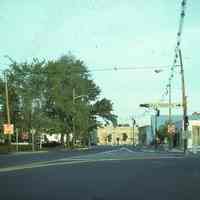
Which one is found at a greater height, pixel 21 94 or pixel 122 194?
pixel 21 94

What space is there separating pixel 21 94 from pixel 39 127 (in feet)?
18.3

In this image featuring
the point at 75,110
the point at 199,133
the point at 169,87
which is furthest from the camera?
the point at 199,133

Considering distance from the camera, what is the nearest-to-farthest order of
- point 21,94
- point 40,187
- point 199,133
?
point 40,187 → point 21,94 → point 199,133

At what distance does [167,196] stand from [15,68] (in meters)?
77.0

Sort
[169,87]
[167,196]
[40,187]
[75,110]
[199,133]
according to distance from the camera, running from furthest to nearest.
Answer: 1. [199,133]
2. [75,110]
3. [169,87]
4. [40,187]
5. [167,196]

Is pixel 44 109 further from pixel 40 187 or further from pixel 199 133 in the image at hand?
pixel 40 187

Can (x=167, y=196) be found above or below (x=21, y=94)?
below

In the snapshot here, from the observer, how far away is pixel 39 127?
3492 inches

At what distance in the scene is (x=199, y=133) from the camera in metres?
110

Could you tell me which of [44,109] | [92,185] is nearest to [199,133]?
[44,109]

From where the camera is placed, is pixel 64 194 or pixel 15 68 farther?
pixel 15 68

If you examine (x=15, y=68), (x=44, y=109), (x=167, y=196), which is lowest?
(x=167, y=196)

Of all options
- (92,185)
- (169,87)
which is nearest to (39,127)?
(169,87)

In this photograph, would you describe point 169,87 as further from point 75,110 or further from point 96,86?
point 96,86
